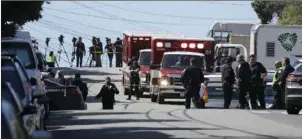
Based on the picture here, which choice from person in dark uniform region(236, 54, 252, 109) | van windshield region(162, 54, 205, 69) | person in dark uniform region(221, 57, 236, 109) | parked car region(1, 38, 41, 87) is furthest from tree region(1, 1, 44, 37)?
van windshield region(162, 54, 205, 69)

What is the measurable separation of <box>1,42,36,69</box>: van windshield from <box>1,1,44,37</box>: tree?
144cm

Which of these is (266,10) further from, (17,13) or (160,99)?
(17,13)

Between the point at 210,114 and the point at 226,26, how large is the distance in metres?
30.8

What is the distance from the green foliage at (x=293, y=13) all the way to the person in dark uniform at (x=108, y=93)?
25.4 metres

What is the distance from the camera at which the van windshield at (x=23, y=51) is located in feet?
62.5

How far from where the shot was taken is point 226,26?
52.0 m

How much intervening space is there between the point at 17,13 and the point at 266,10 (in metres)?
41.4

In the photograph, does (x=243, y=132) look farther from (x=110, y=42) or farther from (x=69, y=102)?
(x=110, y=42)

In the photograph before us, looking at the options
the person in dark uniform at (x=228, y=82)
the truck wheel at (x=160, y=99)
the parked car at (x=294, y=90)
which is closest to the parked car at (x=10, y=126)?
the parked car at (x=294, y=90)

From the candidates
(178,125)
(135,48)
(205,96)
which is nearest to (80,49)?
(135,48)

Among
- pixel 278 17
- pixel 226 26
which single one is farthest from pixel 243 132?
pixel 278 17

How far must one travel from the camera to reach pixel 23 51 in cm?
1939

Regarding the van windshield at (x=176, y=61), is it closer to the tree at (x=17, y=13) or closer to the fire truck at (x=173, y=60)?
the fire truck at (x=173, y=60)

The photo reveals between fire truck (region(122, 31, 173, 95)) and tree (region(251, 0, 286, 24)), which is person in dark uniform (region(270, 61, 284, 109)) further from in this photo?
tree (region(251, 0, 286, 24))
